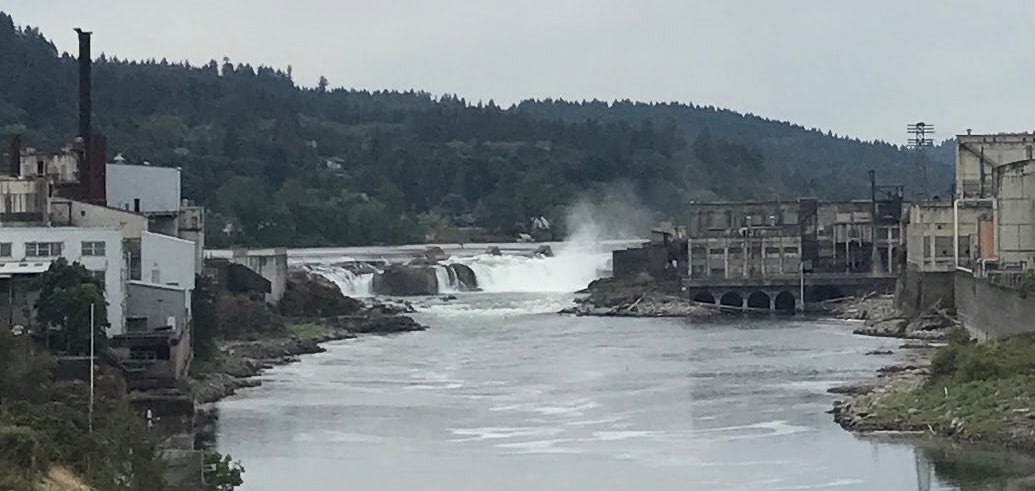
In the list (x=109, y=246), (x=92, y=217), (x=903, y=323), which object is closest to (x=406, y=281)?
(x=903, y=323)

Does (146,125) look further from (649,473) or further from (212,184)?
(649,473)

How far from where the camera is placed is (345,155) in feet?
448

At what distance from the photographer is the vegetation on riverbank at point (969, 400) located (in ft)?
108

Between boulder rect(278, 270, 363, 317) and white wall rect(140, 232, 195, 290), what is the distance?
62.7 feet

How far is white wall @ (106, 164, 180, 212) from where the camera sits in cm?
5053

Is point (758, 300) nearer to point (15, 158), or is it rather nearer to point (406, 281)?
point (406, 281)

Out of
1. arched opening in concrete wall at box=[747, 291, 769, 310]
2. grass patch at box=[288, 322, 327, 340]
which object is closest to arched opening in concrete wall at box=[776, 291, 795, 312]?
arched opening in concrete wall at box=[747, 291, 769, 310]

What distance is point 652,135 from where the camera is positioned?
158625 mm

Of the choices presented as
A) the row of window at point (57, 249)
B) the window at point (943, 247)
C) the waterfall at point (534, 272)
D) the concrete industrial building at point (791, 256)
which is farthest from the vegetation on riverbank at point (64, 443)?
the waterfall at point (534, 272)

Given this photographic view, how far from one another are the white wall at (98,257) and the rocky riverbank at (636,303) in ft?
112

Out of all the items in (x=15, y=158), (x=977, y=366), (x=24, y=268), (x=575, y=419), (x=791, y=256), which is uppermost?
(x=15, y=158)

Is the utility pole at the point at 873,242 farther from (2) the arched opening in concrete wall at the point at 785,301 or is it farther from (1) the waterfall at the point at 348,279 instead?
(1) the waterfall at the point at 348,279

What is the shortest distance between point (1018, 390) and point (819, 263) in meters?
42.3

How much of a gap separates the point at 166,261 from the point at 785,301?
3568 centimetres
